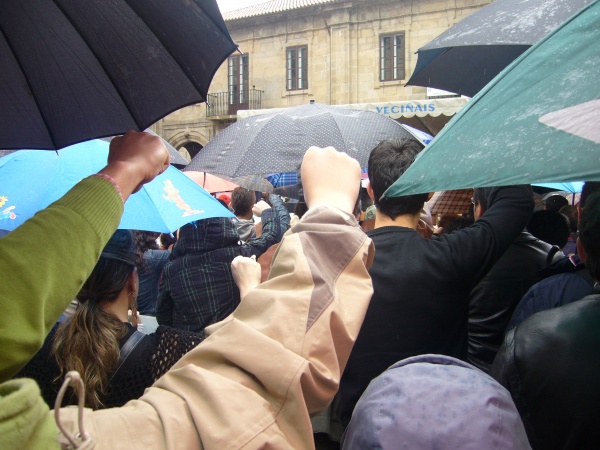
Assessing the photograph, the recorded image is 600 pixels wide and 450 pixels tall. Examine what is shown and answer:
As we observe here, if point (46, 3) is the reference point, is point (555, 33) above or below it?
below

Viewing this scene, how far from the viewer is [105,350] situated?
186cm

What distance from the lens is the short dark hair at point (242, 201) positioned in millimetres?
5559

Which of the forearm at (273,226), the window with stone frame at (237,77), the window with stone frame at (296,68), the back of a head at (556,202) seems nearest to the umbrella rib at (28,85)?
the forearm at (273,226)

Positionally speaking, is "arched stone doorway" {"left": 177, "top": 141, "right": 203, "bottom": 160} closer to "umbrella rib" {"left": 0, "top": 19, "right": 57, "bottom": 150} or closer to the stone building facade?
the stone building facade

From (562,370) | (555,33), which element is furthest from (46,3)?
(562,370)

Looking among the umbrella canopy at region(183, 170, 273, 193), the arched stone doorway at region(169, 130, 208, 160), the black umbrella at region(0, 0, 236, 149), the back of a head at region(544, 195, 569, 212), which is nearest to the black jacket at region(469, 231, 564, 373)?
the black umbrella at region(0, 0, 236, 149)

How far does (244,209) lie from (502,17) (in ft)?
11.6

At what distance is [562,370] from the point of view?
142cm

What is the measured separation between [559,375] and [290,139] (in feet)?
7.99

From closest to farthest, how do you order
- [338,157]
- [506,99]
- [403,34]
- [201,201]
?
[338,157]
[506,99]
[201,201]
[403,34]

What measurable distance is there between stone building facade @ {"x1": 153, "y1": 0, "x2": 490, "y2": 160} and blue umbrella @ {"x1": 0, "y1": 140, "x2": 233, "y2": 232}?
16188 mm

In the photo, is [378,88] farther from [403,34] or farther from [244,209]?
[244,209]

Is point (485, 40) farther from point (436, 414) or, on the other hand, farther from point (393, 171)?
point (436, 414)

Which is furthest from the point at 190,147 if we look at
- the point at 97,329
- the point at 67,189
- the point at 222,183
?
the point at 97,329
